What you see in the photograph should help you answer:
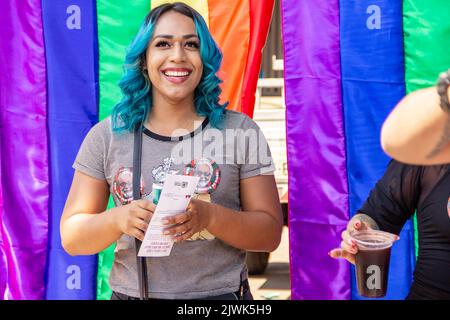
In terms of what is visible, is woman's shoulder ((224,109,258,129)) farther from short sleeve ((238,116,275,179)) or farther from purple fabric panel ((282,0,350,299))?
purple fabric panel ((282,0,350,299))

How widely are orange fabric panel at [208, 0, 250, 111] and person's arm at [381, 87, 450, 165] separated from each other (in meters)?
2.07

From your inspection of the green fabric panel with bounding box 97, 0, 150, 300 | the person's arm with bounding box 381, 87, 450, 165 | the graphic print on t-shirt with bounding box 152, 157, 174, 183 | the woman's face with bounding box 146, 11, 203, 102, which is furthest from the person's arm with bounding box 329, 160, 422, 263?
the green fabric panel with bounding box 97, 0, 150, 300

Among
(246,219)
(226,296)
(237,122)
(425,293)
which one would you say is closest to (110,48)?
(237,122)

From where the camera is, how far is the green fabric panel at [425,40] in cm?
278

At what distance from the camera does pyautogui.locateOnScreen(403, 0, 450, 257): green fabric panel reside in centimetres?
278

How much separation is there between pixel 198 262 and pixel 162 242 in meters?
0.18

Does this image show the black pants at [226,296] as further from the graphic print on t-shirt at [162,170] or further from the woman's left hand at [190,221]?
the graphic print on t-shirt at [162,170]

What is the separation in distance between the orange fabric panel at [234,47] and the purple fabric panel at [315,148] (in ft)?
0.63

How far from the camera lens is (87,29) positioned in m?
3.16

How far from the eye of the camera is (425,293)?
1.84 m

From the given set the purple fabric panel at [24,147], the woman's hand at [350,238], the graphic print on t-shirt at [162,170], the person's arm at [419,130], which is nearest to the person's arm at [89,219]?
the graphic print on t-shirt at [162,170]

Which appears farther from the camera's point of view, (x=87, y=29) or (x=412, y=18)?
(x=87, y=29)
